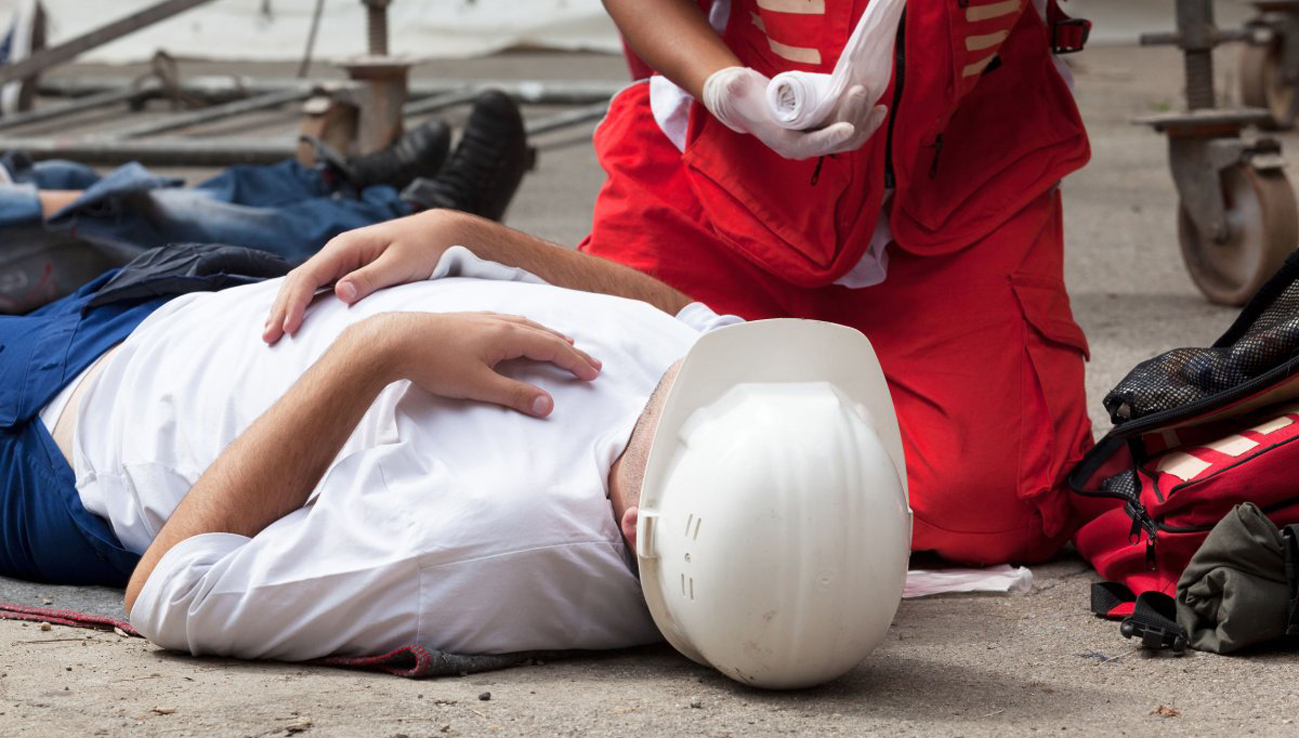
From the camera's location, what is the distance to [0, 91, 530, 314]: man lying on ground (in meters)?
3.02

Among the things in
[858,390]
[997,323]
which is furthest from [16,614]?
[997,323]

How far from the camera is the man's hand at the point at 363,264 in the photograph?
6.12 ft

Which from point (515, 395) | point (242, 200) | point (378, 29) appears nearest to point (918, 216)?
point (515, 395)

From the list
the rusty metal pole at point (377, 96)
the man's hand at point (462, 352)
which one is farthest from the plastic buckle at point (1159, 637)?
the rusty metal pole at point (377, 96)

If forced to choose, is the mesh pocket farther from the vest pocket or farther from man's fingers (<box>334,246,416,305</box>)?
man's fingers (<box>334,246,416,305</box>)

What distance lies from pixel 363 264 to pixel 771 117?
23.9 inches

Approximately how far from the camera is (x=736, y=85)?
2.21 m

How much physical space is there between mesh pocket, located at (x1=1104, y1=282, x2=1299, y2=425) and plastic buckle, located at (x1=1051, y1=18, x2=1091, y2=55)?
1.99ft

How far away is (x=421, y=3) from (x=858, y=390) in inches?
280

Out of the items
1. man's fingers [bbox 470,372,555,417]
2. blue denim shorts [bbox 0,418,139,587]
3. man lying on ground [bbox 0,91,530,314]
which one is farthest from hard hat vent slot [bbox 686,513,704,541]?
man lying on ground [bbox 0,91,530,314]

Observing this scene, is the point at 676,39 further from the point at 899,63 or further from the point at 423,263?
the point at 423,263

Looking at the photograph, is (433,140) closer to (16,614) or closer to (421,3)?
(16,614)

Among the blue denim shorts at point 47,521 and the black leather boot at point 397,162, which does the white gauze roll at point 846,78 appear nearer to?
the blue denim shorts at point 47,521

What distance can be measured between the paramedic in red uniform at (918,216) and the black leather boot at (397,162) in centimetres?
122
